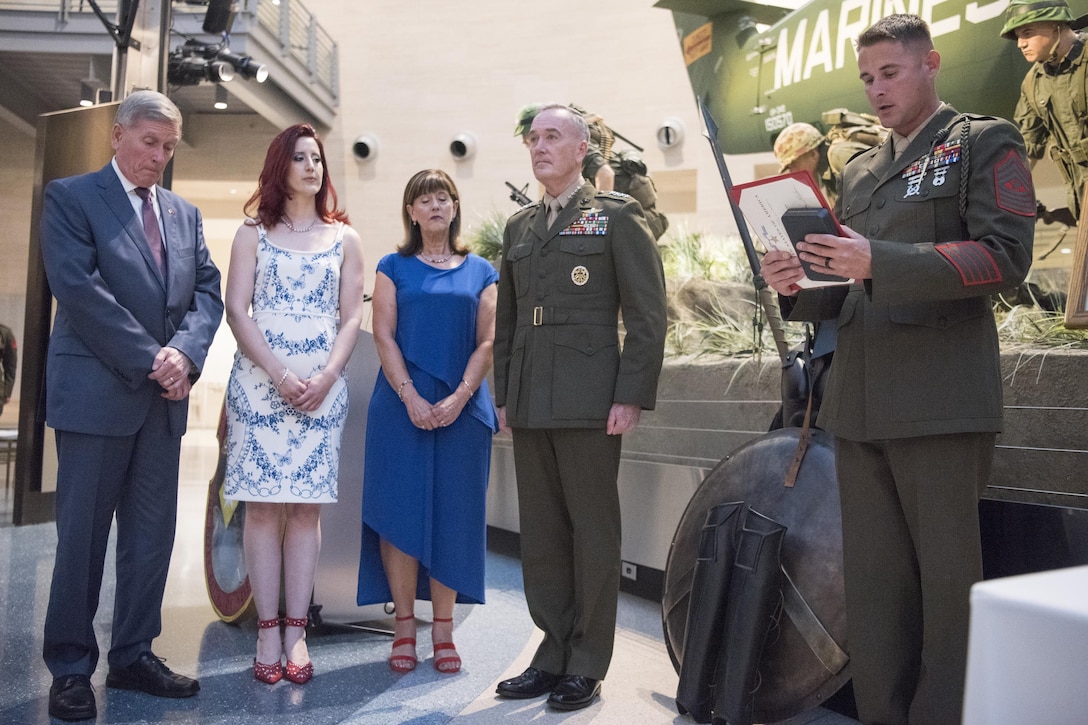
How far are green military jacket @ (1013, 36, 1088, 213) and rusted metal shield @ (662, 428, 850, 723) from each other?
2.02m

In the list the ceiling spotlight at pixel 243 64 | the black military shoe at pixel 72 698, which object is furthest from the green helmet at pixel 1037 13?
the ceiling spotlight at pixel 243 64

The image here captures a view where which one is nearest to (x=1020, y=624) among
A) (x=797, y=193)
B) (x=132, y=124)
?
(x=797, y=193)

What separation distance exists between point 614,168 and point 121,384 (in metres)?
3.46

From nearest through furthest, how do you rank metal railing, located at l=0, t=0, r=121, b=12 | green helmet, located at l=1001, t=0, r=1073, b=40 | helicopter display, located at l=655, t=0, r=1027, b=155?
green helmet, located at l=1001, t=0, r=1073, b=40
helicopter display, located at l=655, t=0, r=1027, b=155
metal railing, located at l=0, t=0, r=121, b=12

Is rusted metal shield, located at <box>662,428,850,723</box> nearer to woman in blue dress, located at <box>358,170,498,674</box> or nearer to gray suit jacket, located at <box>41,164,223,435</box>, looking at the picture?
woman in blue dress, located at <box>358,170,498,674</box>

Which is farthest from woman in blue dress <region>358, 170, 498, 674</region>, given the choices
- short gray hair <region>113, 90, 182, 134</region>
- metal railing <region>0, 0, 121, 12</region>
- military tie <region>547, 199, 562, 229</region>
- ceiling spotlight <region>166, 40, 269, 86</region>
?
metal railing <region>0, 0, 121, 12</region>

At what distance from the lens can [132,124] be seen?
8.71 feet

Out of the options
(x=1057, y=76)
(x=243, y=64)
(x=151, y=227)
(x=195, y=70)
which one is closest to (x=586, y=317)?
(x=151, y=227)

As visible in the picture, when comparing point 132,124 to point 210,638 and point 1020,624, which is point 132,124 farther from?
point 1020,624

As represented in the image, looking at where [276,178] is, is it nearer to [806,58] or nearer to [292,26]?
[806,58]

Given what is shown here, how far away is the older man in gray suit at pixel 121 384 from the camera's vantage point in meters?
2.52

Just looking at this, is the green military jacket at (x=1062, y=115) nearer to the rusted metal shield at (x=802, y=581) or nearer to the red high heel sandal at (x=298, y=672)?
the rusted metal shield at (x=802, y=581)

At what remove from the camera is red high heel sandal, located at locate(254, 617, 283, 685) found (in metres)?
2.77

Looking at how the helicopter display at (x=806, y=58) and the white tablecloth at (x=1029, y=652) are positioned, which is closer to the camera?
the white tablecloth at (x=1029, y=652)
